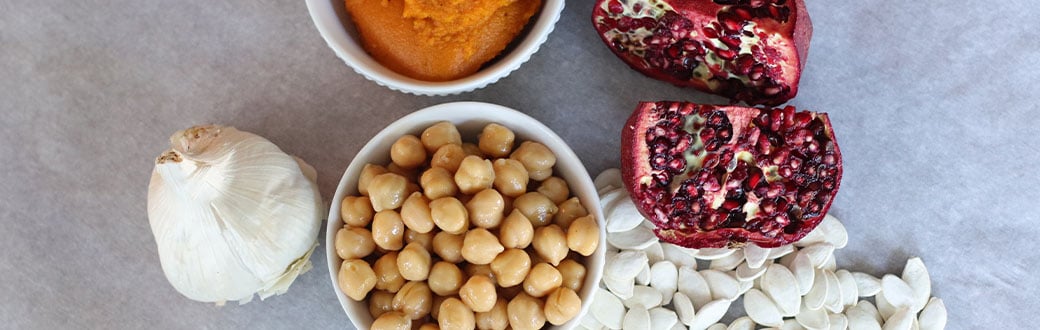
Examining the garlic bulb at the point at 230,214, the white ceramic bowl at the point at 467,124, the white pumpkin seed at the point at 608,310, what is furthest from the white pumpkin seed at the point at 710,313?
the garlic bulb at the point at 230,214

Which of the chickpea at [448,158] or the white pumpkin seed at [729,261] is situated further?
the white pumpkin seed at [729,261]

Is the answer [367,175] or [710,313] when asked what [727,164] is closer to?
[710,313]

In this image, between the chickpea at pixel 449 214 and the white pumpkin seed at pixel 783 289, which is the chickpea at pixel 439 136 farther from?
the white pumpkin seed at pixel 783 289

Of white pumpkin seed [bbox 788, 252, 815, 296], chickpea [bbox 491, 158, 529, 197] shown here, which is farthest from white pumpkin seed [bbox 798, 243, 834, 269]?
chickpea [bbox 491, 158, 529, 197]

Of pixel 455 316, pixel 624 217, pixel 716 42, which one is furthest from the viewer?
pixel 624 217

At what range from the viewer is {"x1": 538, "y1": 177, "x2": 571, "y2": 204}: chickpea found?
1109 mm

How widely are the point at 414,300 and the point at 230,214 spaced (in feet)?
0.85

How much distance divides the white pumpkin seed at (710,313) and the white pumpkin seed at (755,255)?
2.7 inches

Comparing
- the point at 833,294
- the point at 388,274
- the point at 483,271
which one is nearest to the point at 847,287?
the point at 833,294

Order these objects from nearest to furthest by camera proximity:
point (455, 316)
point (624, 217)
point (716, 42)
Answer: point (455, 316)
point (716, 42)
point (624, 217)

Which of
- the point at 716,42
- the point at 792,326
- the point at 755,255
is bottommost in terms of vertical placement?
the point at 792,326

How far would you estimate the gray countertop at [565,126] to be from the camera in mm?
1259

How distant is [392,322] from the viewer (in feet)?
3.34

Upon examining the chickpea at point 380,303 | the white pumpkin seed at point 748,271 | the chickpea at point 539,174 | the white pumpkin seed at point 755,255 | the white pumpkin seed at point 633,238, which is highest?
the chickpea at point 539,174
